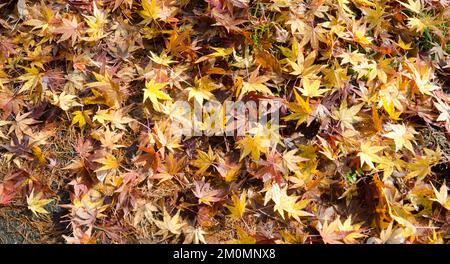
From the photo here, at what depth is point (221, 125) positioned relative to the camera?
206 cm

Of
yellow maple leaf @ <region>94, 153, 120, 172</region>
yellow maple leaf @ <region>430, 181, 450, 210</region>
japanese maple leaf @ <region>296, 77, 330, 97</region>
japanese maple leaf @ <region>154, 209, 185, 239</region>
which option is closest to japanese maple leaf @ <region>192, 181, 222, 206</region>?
japanese maple leaf @ <region>154, 209, 185, 239</region>

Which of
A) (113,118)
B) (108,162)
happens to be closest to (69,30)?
(113,118)

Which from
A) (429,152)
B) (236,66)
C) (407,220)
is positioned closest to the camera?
(407,220)

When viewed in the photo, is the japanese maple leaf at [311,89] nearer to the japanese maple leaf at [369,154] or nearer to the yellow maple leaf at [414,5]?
the japanese maple leaf at [369,154]

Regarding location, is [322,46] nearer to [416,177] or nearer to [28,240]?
[416,177]

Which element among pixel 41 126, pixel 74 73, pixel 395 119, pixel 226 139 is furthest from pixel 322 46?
pixel 41 126

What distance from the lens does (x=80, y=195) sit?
1988 millimetres

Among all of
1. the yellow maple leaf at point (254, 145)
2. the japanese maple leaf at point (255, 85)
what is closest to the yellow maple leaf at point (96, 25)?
the japanese maple leaf at point (255, 85)

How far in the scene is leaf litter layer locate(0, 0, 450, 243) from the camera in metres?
1.95

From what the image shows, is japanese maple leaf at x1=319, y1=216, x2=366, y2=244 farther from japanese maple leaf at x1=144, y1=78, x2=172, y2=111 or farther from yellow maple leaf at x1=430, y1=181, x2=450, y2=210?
japanese maple leaf at x1=144, y1=78, x2=172, y2=111

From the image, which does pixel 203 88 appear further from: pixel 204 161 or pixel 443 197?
pixel 443 197

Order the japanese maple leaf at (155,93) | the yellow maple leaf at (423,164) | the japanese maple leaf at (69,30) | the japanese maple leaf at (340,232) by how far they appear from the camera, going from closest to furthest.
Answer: the japanese maple leaf at (340,232), the yellow maple leaf at (423,164), the japanese maple leaf at (155,93), the japanese maple leaf at (69,30)

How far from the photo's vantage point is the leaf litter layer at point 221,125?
1.95m

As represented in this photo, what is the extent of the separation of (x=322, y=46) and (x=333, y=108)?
313mm
